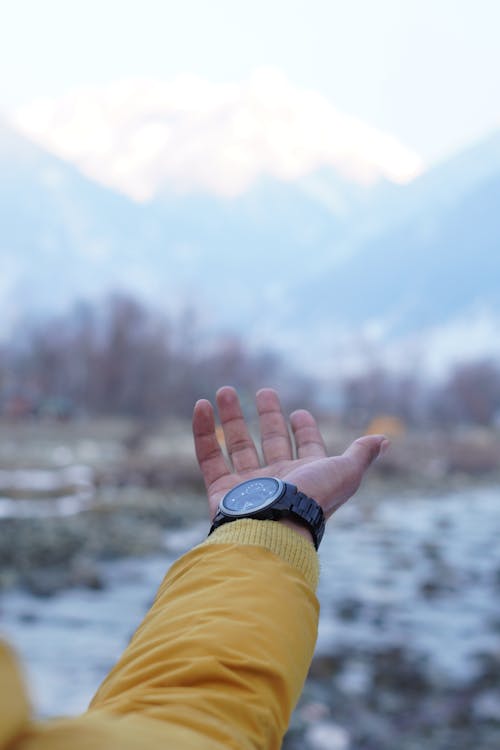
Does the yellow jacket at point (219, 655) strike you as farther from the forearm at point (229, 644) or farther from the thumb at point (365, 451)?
the thumb at point (365, 451)

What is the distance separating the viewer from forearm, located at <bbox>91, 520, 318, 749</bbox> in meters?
0.78

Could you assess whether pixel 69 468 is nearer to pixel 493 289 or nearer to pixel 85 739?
pixel 85 739

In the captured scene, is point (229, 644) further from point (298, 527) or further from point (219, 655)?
point (298, 527)

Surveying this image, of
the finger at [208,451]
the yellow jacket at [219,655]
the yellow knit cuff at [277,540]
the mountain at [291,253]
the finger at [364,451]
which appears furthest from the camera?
the mountain at [291,253]

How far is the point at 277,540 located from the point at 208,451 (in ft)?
1.14

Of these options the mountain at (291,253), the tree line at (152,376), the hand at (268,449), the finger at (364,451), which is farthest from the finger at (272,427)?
the mountain at (291,253)

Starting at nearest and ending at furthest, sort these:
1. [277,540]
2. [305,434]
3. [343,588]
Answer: [277,540]
[305,434]
[343,588]

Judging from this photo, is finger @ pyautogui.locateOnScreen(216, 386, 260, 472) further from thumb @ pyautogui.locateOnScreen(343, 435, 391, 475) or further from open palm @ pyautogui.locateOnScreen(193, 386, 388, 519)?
thumb @ pyautogui.locateOnScreen(343, 435, 391, 475)

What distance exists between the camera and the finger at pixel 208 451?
1.30 m

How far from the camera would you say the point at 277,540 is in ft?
3.24

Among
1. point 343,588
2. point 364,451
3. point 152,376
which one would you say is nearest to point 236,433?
point 364,451

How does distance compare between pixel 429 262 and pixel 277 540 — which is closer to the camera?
pixel 277 540

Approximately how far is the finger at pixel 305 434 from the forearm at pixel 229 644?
33 centimetres

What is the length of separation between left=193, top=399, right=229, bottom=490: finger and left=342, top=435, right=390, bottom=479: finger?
199mm
